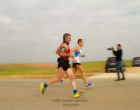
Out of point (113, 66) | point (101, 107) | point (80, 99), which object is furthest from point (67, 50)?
point (113, 66)

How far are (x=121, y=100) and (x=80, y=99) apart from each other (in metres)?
1.15

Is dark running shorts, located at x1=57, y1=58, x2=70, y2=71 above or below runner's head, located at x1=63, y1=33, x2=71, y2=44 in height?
below

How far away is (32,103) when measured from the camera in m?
6.11

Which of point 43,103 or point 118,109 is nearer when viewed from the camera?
point 118,109

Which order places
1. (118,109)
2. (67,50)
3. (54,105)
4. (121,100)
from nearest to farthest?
(118,109) → (54,105) → (121,100) → (67,50)

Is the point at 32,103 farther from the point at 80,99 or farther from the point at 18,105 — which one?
the point at 80,99

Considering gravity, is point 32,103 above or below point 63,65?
below

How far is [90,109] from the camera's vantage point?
5219 mm

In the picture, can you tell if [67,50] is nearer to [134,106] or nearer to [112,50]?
[134,106]

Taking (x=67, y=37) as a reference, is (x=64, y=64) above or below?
below

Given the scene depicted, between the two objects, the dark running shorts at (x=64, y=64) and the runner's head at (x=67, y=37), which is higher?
the runner's head at (x=67, y=37)

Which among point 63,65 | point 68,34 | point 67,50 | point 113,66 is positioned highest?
point 68,34

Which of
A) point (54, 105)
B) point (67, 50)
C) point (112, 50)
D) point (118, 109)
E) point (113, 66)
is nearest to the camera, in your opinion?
point (118, 109)

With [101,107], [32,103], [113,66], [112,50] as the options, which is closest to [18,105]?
[32,103]
